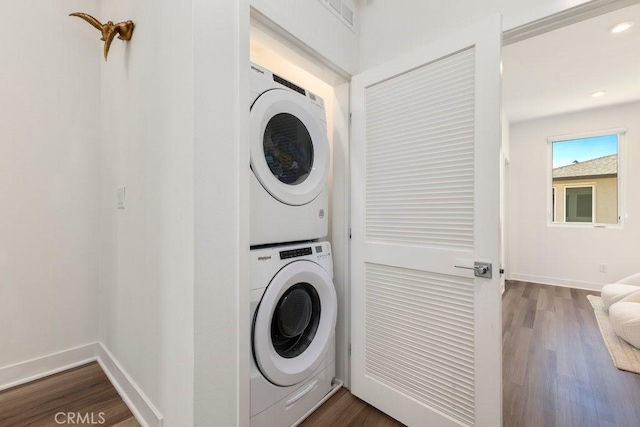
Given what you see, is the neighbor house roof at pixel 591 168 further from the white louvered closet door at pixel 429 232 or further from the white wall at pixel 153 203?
the white wall at pixel 153 203

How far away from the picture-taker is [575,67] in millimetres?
2877

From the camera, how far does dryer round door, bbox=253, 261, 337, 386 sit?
1235 millimetres

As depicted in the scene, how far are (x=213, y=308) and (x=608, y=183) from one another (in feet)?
18.8

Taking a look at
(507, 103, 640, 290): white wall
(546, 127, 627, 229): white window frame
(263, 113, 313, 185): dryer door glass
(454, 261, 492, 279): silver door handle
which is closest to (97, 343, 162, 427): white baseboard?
(263, 113, 313, 185): dryer door glass

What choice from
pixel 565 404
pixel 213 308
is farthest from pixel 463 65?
pixel 565 404

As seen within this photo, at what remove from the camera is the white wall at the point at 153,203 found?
1.04 meters

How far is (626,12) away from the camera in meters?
2.05

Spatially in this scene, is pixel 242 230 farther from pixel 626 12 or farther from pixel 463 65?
pixel 626 12

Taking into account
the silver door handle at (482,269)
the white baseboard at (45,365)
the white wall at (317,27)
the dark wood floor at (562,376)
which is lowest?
the dark wood floor at (562,376)

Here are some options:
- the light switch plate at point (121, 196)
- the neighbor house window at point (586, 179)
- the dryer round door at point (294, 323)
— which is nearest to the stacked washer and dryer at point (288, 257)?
the dryer round door at point (294, 323)

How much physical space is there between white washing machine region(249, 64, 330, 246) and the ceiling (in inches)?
92.1

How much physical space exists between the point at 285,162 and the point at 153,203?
66 cm

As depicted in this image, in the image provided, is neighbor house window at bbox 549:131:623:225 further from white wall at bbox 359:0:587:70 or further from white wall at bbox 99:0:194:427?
white wall at bbox 99:0:194:427

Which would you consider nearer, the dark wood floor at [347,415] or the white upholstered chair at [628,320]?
the dark wood floor at [347,415]
